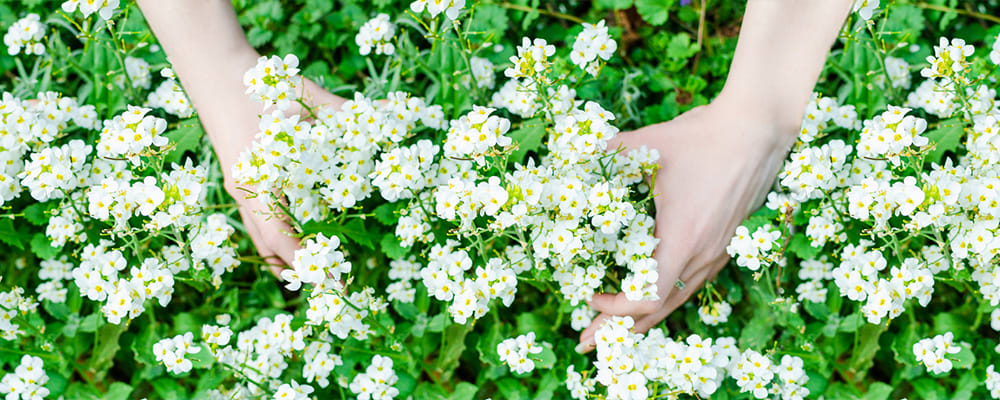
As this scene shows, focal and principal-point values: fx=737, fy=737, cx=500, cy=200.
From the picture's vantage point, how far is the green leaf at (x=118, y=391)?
2.26m

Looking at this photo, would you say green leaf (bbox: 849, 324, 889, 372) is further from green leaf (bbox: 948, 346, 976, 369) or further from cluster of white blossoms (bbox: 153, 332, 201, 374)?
cluster of white blossoms (bbox: 153, 332, 201, 374)

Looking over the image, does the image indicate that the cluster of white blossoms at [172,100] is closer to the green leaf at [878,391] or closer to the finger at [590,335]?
the finger at [590,335]

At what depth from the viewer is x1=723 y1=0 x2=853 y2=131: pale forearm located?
1873 millimetres

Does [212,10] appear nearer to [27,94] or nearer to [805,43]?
[27,94]

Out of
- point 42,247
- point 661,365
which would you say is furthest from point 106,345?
point 661,365

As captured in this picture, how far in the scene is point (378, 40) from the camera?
2.21 meters

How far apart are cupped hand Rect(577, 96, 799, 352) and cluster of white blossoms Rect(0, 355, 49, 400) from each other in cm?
158

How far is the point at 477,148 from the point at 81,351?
1.62 meters

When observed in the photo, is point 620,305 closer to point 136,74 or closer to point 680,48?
point 680,48

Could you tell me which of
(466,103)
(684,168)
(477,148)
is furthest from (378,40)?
(684,168)

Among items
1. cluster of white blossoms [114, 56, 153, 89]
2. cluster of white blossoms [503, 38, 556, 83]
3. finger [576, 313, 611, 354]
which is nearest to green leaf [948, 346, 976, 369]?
finger [576, 313, 611, 354]

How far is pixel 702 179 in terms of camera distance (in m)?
1.90

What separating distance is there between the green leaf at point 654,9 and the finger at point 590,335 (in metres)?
1.14

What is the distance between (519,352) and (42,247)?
1456mm
